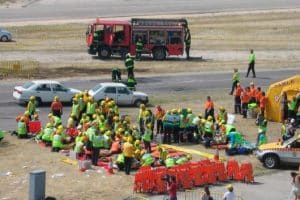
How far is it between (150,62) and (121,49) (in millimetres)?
2092

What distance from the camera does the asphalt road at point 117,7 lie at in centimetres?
8681

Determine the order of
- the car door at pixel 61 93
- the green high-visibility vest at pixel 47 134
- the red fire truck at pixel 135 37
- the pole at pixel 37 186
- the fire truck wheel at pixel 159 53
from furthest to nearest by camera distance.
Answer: the fire truck wheel at pixel 159 53 → the red fire truck at pixel 135 37 → the car door at pixel 61 93 → the green high-visibility vest at pixel 47 134 → the pole at pixel 37 186

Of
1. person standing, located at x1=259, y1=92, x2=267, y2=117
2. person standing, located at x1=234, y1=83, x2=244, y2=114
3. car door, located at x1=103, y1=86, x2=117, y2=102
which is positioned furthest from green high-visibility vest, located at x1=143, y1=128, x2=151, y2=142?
person standing, located at x1=234, y1=83, x2=244, y2=114

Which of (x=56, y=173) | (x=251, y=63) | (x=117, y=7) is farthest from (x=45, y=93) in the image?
(x=117, y=7)

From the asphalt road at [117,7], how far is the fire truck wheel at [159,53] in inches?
1007

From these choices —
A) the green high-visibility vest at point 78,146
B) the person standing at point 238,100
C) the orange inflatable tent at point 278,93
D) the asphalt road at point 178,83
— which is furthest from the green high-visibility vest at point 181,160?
the asphalt road at point 178,83

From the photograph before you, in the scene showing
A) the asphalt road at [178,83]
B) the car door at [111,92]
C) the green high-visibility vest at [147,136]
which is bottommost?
the asphalt road at [178,83]

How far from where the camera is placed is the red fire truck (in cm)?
5903

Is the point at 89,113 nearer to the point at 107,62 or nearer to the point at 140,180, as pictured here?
the point at 140,180

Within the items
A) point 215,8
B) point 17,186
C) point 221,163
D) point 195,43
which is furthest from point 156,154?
point 215,8

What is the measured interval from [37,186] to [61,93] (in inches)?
649

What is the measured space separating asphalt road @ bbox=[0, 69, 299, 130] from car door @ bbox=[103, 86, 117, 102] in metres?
1.91

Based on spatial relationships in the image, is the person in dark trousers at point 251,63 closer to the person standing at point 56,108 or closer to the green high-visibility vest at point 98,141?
the person standing at point 56,108

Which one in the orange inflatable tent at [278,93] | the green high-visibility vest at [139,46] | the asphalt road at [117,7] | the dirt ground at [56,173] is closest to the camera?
the dirt ground at [56,173]
